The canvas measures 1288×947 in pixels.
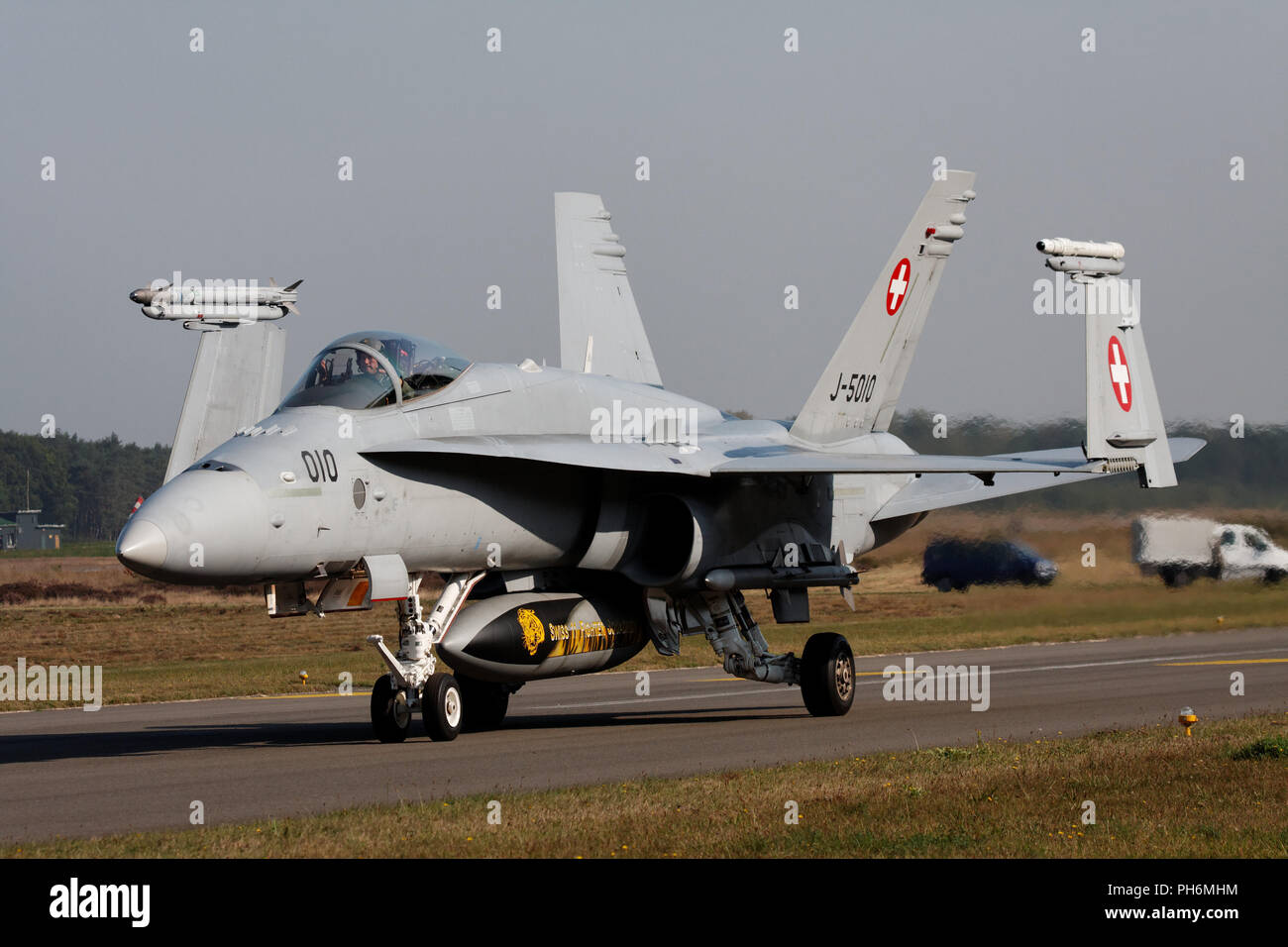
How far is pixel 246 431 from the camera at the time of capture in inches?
510

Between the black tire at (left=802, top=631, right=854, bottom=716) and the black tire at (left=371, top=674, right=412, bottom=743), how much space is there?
462 cm

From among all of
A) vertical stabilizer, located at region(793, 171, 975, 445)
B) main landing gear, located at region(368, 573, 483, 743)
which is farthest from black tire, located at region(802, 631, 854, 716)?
main landing gear, located at region(368, 573, 483, 743)

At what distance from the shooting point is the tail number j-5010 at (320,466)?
1277cm

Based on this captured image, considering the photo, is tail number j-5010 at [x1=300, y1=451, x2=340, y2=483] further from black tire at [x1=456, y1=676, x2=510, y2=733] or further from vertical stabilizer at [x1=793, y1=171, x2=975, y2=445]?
vertical stabilizer at [x1=793, y1=171, x2=975, y2=445]

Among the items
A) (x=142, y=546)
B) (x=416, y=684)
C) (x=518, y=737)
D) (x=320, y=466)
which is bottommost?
(x=518, y=737)

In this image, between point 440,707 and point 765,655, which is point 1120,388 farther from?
point 440,707

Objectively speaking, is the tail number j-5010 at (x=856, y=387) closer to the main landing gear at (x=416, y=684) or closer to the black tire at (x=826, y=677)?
the black tire at (x=826, y=677)

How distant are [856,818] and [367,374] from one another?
21.8 feet

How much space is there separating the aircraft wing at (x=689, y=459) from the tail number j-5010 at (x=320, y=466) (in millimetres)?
802

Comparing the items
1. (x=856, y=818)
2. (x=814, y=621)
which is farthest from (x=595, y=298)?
(x=814, y=621)

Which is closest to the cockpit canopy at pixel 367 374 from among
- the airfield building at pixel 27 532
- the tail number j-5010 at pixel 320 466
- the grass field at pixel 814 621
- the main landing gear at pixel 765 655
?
the tail number j-5010 at pixel 320 466

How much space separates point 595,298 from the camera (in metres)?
21.0

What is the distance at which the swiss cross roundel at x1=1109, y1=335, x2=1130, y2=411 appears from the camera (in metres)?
15.2
